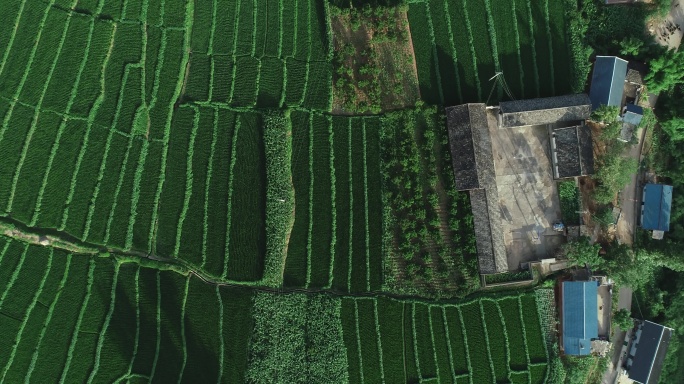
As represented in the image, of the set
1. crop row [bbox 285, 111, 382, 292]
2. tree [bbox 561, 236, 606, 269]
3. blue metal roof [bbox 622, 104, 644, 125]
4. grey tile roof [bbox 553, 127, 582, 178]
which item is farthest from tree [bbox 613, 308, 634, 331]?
crop row [bbox 285, 111, 382, 292]

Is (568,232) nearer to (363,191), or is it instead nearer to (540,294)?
(540,294)

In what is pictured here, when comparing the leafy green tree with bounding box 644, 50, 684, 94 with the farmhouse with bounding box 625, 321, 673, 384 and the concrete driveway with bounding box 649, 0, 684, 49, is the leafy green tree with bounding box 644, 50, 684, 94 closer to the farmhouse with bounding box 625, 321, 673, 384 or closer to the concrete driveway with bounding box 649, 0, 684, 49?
the concrete driveway with bounding box 649, 0, 684, 49

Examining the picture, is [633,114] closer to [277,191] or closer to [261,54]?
[277,191]

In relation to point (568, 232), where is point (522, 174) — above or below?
above

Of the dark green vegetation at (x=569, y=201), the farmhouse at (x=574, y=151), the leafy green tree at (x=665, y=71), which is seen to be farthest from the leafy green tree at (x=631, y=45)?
the dark green vegetation at (x=569, y=201)

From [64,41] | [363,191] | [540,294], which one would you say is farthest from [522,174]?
[64,41]

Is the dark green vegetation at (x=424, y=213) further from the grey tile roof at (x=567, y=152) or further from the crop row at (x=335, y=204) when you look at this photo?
the grey tile roof at (x=567, y=152)

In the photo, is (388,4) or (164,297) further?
(388,4)
